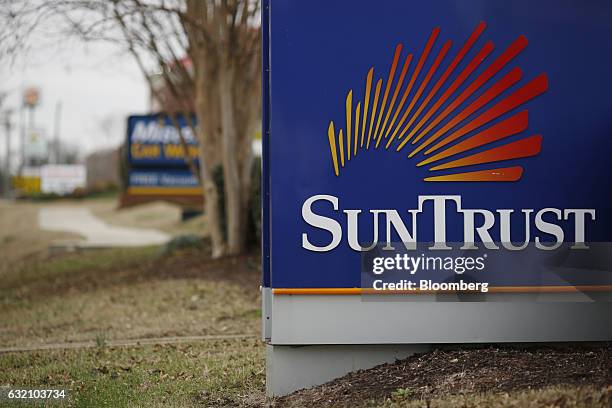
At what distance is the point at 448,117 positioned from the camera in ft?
20.6

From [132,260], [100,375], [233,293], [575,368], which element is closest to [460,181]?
[575,368]

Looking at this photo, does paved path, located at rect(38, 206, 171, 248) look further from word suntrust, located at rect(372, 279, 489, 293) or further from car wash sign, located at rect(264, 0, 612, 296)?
word suntrust, located at rect(372, 279, 489, 293)

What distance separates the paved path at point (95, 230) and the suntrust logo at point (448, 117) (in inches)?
694

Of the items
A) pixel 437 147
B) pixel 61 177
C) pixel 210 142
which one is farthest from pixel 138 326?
pixel 61 177

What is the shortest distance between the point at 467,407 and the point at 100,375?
3774mm

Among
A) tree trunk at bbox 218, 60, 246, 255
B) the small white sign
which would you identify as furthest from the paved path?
the small white sign

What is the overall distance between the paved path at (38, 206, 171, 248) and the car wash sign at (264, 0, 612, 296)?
17511 mm

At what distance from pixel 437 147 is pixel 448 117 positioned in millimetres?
234

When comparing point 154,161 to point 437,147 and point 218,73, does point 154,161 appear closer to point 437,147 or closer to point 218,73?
point 218,73

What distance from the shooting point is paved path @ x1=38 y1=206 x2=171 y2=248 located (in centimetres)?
2464

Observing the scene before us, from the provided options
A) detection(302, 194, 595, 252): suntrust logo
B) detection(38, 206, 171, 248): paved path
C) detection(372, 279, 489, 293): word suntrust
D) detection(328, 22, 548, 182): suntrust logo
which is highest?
detection(328, 22, 548, 182): suntrust logo

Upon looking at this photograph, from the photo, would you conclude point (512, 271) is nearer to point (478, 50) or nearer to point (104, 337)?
point (478, 50)

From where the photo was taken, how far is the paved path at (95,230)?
80.8 feet

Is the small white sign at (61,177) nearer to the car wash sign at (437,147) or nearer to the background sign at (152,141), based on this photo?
the background sign at (152,141)
